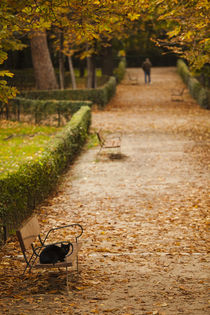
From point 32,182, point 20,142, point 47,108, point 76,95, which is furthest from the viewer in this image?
point 76,95

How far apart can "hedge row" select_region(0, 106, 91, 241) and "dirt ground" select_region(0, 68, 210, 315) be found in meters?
0.35

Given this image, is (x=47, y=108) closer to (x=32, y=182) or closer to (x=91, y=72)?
(x=91, y=72)

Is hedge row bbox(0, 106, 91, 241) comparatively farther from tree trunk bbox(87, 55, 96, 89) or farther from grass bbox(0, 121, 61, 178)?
tree trunk bbox(87, 55, 96, 89)

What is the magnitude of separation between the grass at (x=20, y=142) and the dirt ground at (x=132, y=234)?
1.88 metres

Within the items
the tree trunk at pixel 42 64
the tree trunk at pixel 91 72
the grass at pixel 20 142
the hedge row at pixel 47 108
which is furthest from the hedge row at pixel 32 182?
the tree trunk at pixel 42 64

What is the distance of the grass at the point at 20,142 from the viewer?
15.2m

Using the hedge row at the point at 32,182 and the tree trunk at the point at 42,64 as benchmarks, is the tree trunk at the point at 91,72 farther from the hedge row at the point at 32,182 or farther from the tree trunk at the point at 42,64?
the hedge row at the point at 32,182

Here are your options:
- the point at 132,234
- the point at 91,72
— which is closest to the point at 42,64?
the point at 91,72

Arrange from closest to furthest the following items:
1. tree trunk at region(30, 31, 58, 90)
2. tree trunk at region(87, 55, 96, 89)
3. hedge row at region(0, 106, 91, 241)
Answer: hedge row at region(0, 106, 91, 241) → tree trunk at region(30, 31, 58, 90) → tree trunk at region(87, 55, 96, 89)

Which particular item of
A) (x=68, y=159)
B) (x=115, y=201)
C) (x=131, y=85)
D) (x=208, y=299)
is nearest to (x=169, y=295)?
(x=208, y=299)

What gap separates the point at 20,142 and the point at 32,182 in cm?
932

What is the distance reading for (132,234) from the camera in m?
8.48

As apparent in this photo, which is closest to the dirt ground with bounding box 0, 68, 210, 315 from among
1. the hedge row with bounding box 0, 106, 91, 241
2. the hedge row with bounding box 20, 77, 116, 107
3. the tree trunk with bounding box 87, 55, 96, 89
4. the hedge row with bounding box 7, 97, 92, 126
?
the hedge row with bounding box 0, 106, 91, 241

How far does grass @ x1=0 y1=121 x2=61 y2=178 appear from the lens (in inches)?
597
